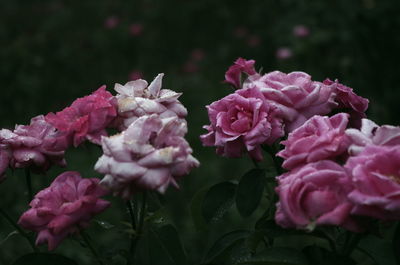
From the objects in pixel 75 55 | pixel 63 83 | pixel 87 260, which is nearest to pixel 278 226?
pixel 87 260

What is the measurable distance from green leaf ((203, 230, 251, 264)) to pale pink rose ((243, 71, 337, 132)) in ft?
0.67

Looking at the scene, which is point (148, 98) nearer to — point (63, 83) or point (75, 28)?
point (63, 83)

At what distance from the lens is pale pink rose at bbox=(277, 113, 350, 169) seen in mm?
849

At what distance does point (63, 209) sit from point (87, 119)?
15cm

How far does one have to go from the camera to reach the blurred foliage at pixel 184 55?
2.92 metres

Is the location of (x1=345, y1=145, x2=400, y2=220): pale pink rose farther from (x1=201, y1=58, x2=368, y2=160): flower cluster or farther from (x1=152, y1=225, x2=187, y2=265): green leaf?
(x1=152, y1=225, x2=187, y2=265): green leaf

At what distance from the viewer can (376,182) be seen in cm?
77

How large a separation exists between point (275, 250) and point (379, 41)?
269cm

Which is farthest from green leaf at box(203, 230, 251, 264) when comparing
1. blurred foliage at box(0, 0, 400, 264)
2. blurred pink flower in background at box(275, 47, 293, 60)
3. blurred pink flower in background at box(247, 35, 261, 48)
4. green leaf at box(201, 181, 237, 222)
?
blurred pink flower in background at box(247, 35, 261, 48)

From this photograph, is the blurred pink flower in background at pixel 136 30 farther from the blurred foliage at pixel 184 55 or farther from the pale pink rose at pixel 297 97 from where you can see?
the pale pink rose at pixel 297 97

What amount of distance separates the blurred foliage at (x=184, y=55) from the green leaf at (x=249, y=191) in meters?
1.33

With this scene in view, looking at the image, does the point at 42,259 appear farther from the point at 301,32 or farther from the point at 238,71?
the point at 301,32

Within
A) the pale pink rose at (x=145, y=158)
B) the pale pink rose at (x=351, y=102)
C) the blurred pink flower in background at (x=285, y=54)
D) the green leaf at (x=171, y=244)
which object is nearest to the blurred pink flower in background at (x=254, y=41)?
the blurred pink flower in background at (x=285, y=54)

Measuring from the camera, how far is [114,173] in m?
0.84
